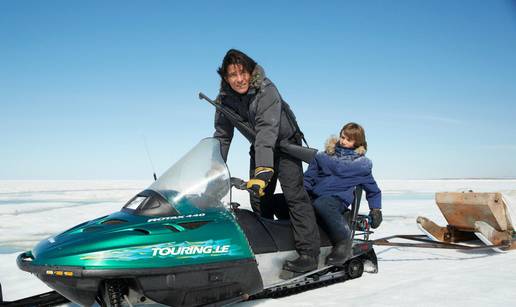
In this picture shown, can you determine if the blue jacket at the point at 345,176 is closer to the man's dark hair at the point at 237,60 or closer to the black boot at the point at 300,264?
the black boot at the point at 300,264

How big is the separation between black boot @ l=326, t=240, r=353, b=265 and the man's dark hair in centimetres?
162

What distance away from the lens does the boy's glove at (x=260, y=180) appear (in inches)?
117


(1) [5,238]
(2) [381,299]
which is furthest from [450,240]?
(1) [5,238]

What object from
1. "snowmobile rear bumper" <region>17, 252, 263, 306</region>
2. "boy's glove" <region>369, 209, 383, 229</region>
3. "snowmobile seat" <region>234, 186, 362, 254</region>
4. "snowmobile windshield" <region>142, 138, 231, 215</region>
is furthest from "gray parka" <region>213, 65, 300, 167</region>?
"boy's glove" <region>369, 209, 383, 229</region>

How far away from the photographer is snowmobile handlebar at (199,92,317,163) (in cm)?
335

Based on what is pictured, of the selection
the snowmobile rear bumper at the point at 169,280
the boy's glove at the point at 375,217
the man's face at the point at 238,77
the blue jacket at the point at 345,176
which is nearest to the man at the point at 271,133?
the man's face at the point at 238,77

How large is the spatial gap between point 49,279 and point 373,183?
291 centimetres

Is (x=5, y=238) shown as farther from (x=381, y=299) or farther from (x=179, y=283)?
(x=381, y=299)

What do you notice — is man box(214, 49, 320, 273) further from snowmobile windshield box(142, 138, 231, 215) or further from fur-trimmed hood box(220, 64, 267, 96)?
snowmobile windshield box(142, 138, 231, 215)

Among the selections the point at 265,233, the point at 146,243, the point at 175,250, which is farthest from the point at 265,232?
the point at 146,243

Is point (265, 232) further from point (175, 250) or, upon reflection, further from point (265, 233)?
point (175, 250)

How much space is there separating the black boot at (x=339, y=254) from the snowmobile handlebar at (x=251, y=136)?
86 cm

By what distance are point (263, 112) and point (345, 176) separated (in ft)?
4.49

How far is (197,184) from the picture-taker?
9.88 feet
